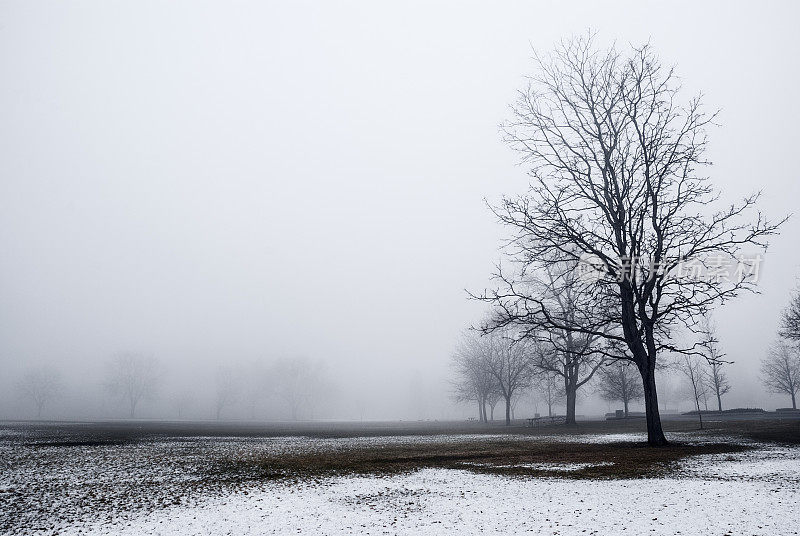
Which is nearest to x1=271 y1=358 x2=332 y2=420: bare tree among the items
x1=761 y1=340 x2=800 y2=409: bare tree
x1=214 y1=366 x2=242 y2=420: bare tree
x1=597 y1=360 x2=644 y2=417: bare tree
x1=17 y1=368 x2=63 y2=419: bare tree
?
x1=214 y1=366 x2=242 y2=420: bare tree

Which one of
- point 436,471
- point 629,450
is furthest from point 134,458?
point 629,450

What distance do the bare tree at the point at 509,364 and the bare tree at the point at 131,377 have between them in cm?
7946

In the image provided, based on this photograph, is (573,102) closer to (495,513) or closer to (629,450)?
(629,450)

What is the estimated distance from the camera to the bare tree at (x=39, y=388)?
96312mm

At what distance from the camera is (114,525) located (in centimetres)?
765

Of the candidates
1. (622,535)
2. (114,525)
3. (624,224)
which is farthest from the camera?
(624,224)

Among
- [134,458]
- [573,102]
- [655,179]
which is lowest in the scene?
[134,458]

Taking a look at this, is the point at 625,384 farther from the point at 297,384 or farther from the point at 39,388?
the point at 39,388

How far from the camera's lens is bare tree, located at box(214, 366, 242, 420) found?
346 ft

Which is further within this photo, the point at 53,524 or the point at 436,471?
the point at 436,471

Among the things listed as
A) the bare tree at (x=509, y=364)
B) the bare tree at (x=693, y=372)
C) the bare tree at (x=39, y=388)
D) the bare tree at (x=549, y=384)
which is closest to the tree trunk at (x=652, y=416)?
the bare tree at (x=693, y=372)

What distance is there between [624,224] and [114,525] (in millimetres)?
18797

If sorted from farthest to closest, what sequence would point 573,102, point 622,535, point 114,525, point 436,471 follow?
1. point 573,102
2. point 436,471
3. point 114,525
4. point 622,535

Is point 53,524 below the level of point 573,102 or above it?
below
